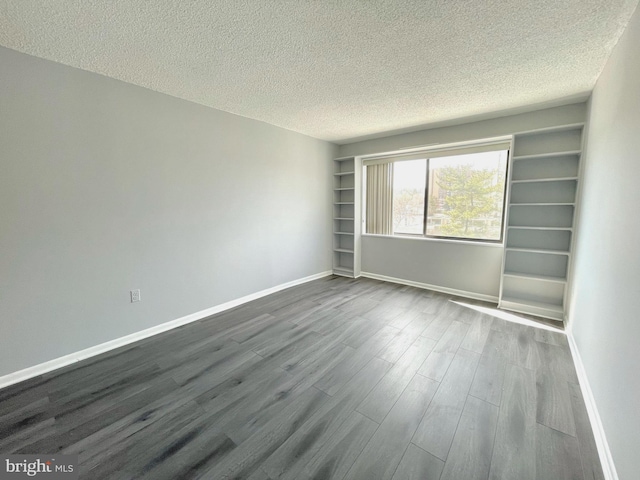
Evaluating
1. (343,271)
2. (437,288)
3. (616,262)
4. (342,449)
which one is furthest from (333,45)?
(343,271)

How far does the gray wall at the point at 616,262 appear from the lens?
119 cm

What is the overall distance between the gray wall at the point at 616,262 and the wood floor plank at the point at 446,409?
0.70 m

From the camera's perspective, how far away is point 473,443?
144 cm

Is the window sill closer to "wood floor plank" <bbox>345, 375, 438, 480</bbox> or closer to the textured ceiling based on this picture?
the textured ceiling

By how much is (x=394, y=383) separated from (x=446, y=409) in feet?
1.23

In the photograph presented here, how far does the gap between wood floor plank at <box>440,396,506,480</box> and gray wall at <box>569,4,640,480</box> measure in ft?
1.72

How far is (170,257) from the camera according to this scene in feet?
9.19

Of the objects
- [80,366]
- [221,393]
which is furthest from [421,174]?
[80,366]

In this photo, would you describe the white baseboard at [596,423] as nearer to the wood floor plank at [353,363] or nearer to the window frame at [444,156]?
the wood floor plank at [353,363]

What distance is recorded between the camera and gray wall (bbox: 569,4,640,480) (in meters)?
1.19

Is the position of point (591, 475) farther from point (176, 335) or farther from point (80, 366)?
point (80, 366)

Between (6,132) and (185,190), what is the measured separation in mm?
1297

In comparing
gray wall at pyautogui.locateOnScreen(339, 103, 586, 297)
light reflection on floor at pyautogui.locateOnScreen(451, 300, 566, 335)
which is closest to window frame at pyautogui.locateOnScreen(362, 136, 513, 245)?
gray wall at pyautogui.locateOnScreen(339, 103, 586, 297)

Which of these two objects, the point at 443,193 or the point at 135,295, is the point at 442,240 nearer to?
the point at 443,193
